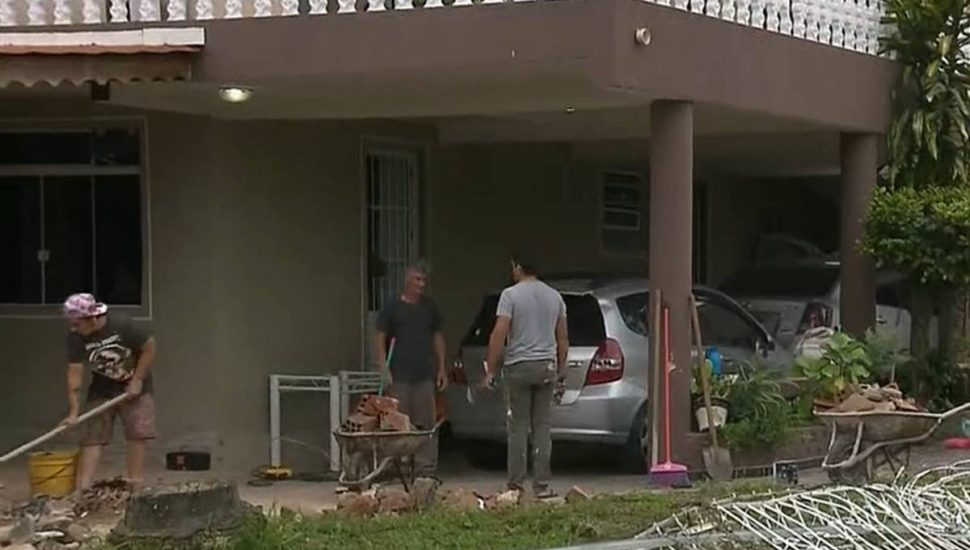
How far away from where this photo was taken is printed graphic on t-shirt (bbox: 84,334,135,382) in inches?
407

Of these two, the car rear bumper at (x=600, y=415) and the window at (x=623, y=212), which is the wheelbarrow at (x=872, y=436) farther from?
the window at (x=623, y=212)

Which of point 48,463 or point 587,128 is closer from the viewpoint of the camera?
point 48,463

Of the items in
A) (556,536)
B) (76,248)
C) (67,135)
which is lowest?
(556,536)

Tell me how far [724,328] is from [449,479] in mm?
2532

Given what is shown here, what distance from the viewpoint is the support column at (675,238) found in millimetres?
10938

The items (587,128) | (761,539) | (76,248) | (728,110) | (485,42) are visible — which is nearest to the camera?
(761,539)

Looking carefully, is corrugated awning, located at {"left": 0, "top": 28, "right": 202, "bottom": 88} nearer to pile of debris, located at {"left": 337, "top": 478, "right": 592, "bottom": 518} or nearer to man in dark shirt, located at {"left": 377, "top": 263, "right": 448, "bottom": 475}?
man in dark shirt, located at {"left": 377, "top": 263, "right": 448, "bottom": 475}

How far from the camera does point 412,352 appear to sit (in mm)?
11336

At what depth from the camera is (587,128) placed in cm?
1400

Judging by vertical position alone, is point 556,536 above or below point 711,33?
below

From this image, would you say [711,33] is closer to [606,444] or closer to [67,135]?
[606,444]

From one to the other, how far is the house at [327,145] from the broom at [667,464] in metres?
0.15

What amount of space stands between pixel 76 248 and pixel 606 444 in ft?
14.2

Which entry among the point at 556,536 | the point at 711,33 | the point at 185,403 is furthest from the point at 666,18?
the point at 185,403
